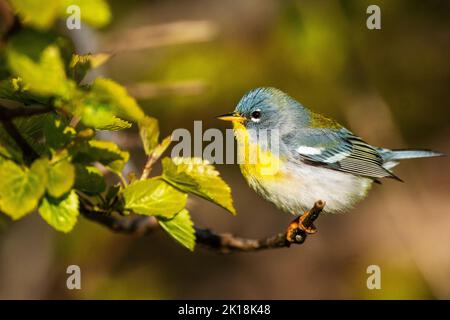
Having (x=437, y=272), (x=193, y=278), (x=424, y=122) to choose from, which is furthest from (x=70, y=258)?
(x=424, y=122)

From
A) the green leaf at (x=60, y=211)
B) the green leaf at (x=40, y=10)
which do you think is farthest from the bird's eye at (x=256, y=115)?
the green leaf at (x=40, y=10)

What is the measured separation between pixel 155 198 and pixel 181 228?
0.49ft

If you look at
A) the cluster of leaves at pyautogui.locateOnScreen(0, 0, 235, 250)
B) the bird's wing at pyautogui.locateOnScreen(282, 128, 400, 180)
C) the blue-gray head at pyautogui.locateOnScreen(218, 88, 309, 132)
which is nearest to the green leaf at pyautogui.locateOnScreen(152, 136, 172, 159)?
the cluster of leaves at pyautogui.locateOnScreen(0, 0, 235, 250)

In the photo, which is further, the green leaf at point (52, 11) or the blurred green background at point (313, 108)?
the blurred green background at point (313, 108)

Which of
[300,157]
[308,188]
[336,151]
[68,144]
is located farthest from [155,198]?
[336,151]

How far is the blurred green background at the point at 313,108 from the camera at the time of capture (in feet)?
16.1

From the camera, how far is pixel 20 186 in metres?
1.44

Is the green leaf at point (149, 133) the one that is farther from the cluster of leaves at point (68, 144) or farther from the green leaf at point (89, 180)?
the green leaf at point (89, 180)

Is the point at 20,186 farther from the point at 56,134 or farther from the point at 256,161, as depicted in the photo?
the point at 256,161

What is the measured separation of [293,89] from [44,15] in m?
4.31

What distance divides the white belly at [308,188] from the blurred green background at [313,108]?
1.38m

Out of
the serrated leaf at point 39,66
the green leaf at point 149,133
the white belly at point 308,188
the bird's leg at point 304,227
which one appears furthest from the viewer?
the white belly at point 308,188

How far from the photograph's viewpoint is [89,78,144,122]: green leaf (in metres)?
1.27

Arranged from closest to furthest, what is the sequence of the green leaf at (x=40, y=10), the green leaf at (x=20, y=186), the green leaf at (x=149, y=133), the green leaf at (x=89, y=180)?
the green leaf at (x=40, y=10), the green leaf at (x=20, y=186), the green leaf at (x=89, y=180), the green leaf at (x=149, y=133)
